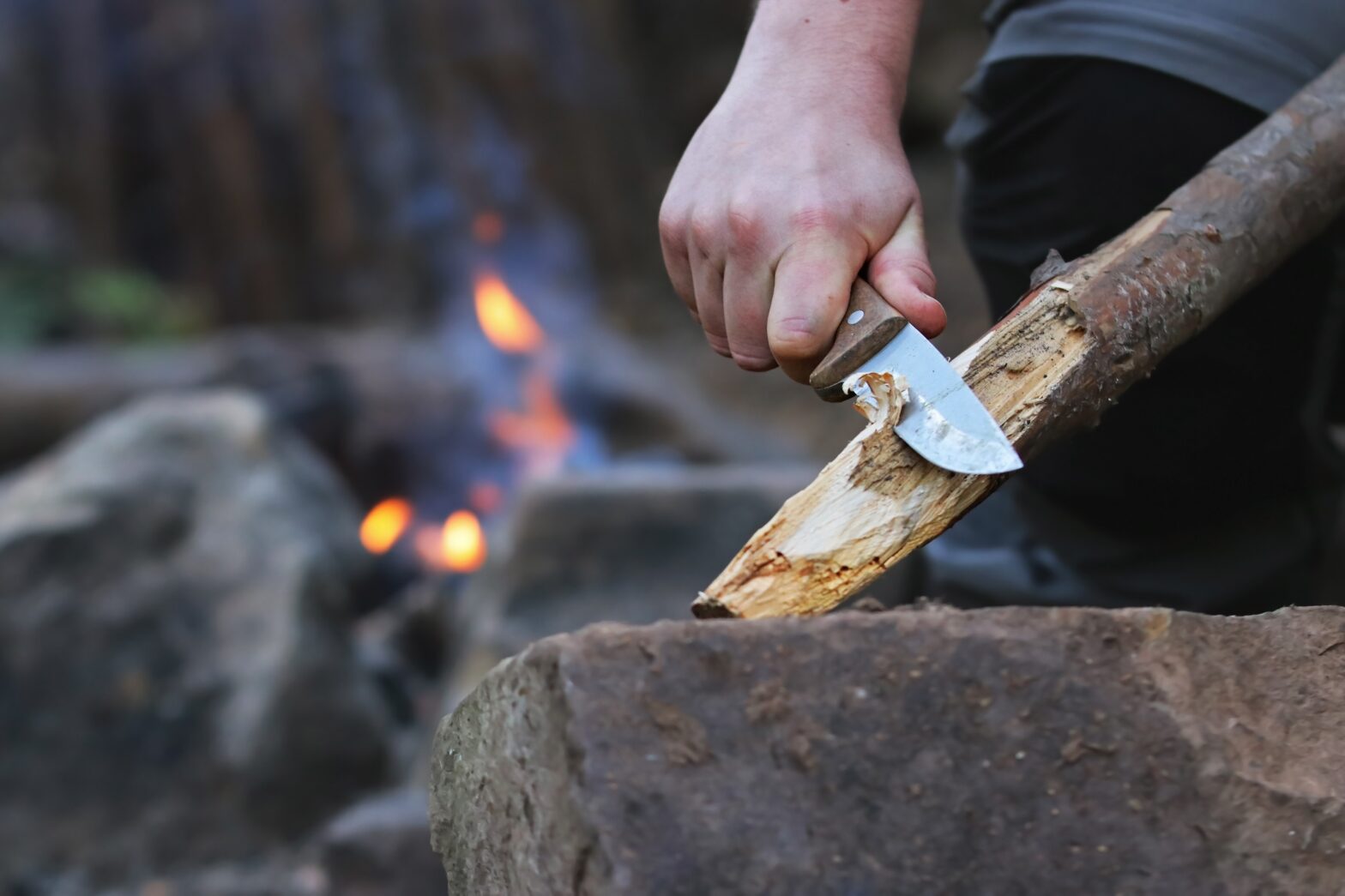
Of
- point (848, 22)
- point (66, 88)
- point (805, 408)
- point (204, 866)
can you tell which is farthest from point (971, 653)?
point (66, 88)

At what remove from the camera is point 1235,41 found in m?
1.64

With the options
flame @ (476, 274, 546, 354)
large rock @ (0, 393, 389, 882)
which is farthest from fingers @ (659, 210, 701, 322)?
flame @ (476, 274, 546, 354)

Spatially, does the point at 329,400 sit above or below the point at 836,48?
above

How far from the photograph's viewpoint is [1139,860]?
0.96 meters

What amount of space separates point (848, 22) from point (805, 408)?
4450mm

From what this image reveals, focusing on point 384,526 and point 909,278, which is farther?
point 384,526

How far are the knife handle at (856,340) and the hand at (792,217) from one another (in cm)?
2

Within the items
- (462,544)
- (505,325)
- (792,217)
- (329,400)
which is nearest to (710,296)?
(792,217)

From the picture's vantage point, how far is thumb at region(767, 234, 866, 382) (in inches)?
48.1

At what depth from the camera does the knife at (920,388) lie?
3.76ft

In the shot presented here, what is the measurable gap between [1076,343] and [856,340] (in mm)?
233

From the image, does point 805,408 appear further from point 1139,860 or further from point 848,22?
point 1139,860

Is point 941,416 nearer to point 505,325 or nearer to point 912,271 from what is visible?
point 912,271

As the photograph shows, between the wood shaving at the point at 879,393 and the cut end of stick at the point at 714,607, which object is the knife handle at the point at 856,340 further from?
the cut end of stick at the point at 714,607
